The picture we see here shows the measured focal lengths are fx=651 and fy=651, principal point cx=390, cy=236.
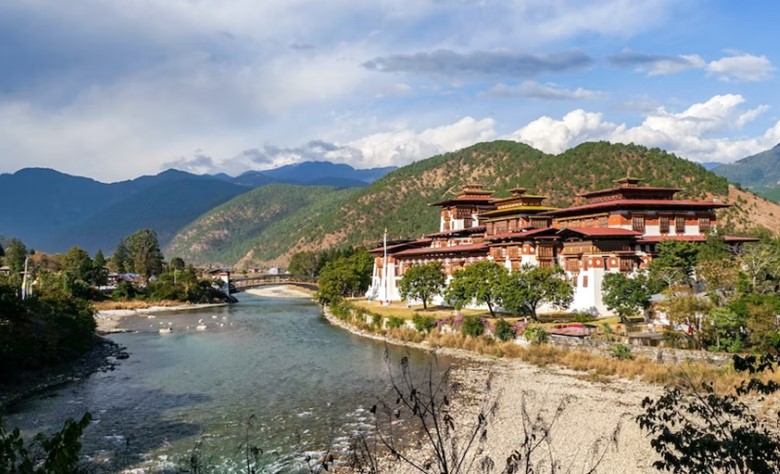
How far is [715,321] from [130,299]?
93.4 meters

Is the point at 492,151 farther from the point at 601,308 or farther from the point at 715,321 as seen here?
the point at 715,321

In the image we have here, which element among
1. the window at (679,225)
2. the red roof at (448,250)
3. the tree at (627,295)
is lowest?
the tree at (627,295)

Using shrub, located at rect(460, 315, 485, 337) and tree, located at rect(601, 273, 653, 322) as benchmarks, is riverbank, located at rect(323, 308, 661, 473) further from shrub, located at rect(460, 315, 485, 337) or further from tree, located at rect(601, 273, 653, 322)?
tree, located at rect(601, 273, 653, 322)

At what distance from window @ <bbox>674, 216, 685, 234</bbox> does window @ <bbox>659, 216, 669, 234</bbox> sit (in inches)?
39.2

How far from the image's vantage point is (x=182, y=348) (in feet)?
182

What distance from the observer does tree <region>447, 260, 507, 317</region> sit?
176 feet

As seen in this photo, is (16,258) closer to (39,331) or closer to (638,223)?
(39,331)

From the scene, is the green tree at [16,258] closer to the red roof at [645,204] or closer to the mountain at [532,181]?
the mountain at [532,181]

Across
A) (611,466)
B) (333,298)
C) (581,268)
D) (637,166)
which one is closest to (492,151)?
(637,166)

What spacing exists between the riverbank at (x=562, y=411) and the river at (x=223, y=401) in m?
4.90

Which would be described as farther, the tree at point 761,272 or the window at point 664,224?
the window at point 664,224

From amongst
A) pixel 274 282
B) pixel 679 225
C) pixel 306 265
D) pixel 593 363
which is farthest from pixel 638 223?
pixel 306 265

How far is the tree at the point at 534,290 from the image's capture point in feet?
167

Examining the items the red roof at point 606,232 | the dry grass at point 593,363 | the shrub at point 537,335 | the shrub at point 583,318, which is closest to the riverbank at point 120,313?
the dry grass at point 593,363
